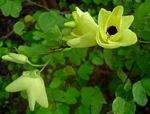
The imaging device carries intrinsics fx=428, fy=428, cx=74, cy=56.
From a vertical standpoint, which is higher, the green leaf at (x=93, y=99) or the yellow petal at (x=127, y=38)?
Result: the yellow petal at (x=127, y=38)

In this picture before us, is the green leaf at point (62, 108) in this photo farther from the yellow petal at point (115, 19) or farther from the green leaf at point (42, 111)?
the yellow petal at point (115, 19)

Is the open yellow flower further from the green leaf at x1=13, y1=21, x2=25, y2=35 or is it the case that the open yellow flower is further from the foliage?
the green leaf at x1=13, y1=21, x2=25, y2=35

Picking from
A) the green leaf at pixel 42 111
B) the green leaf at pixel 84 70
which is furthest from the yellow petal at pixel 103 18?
the green leaf at pixel 84 70

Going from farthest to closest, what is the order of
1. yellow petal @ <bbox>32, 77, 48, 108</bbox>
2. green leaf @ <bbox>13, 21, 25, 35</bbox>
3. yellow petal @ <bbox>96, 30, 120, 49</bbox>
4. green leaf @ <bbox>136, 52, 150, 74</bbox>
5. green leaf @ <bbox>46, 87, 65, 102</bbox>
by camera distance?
green leaf @ <bbox>13, 21, 25, 35</bbox> < green leaf @ <bbox>46, 87, 65, 102</bbox> < green leaf @ <bbox>136, 52, 150, 74</bbox> < yellow petal @ <bbox>32, 77, 48, 108</bbox> < yellow petal @ <bbox>96, 30, 120, 49</bbox>

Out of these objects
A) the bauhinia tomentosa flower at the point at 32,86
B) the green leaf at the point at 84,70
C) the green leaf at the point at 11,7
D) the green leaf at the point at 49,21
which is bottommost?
the green leaf at the point at 84,70

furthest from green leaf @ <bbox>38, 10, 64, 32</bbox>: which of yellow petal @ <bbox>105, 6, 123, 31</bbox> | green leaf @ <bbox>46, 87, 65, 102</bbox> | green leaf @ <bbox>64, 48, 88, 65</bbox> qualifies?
yellow petal @ <bbox>105, 6, 123, 31</bbox>

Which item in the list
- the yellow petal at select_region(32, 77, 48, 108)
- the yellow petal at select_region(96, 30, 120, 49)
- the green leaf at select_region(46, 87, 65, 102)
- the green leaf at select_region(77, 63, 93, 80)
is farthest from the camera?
the green leaf at select_region(77, 63, 93, 80)

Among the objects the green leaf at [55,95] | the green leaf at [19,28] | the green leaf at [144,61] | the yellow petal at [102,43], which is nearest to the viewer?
the yellow petal at [102,43]

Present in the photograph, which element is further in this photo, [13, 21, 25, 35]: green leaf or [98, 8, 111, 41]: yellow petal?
[13, 21, 25, 35]: green leaf

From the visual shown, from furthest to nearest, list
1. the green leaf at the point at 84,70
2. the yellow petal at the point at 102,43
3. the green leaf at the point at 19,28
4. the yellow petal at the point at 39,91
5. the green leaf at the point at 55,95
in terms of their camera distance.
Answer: the green leaf at the point at 19,28, the green leaf at the point at 84,70, the green leaf at the point at 55,95, the yellow petal at the point at 39,91, the yellow petal at the point at 102,43
